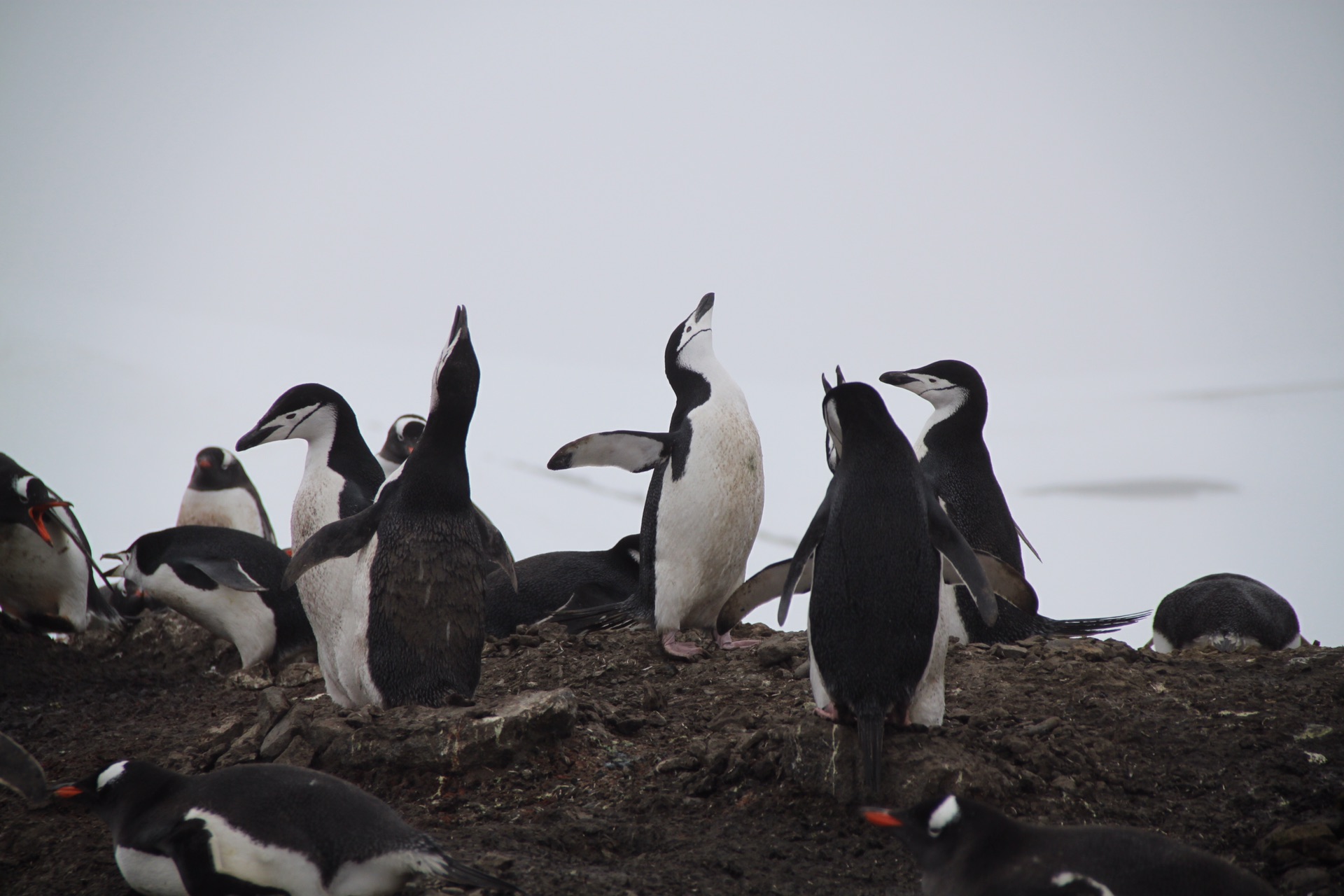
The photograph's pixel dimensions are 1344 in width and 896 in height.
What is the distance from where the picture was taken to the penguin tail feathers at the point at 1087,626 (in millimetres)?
4180

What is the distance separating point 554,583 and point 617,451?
699 mm

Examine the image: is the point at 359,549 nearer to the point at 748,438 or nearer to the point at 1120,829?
the point at 748,438

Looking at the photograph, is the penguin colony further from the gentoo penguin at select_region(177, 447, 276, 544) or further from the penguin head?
the gentoo penguin at select_region(177, 447, 276, 544)

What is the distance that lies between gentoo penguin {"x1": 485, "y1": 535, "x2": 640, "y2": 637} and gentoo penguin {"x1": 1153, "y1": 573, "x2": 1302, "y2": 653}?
2181 millimetres

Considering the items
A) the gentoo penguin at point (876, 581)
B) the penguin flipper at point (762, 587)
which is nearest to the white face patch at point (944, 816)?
the gentoo penguin at point (876, 581)

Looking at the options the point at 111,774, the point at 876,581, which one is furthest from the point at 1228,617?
the point at 111,774

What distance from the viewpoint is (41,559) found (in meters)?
4.80

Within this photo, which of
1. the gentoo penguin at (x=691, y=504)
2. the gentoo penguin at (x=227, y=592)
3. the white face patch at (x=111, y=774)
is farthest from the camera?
the gentoo penguin at (x=227, y=592)

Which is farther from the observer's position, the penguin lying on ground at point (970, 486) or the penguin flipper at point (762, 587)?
the penguin lying on ground at point (970, 486)

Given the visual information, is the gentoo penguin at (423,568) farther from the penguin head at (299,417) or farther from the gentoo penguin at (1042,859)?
the gentoo penguin at (1042,859)

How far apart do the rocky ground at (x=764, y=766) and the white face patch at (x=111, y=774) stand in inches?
7.6

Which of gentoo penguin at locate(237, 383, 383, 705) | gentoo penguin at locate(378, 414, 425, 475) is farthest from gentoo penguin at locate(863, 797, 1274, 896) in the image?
gentoo penguin at locate(378, 414, 425, 475)

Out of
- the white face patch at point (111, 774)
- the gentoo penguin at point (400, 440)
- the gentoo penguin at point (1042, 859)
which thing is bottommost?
the gentoo penguin at point (1042, 859)

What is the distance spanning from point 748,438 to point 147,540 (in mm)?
2706
